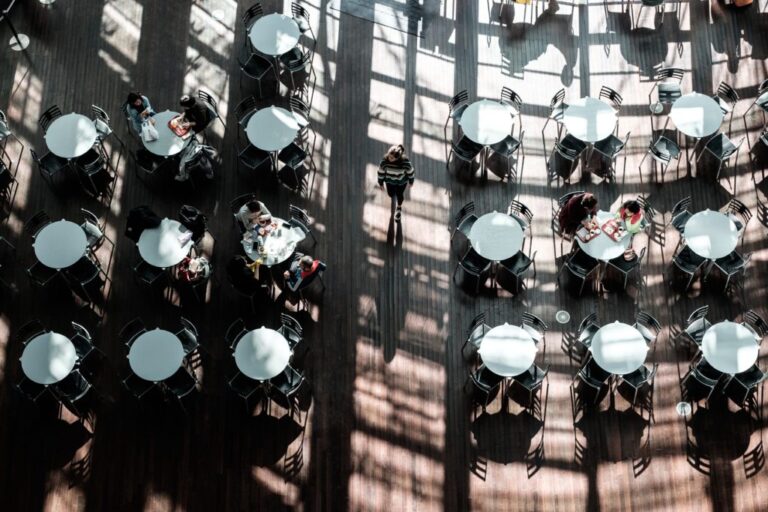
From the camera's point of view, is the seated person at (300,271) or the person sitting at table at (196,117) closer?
the seated person at (300,271)

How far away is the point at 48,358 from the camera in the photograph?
11.8m

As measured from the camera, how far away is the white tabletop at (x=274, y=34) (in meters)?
14.0

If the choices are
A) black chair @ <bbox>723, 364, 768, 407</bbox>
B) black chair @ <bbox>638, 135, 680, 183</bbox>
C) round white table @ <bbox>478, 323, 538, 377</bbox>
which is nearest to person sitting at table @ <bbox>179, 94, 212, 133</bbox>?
round white table @ <bbox>478, 323, 538, 377</bbox>

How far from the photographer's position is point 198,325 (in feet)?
41.8

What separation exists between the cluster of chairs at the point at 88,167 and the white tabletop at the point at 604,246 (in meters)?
7.40

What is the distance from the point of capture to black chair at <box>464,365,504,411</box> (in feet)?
40.0

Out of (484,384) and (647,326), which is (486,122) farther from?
(484,384)

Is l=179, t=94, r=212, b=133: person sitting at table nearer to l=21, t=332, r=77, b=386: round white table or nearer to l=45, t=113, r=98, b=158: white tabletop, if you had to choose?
l=45, t=113, r=98, b=158: white tabletop

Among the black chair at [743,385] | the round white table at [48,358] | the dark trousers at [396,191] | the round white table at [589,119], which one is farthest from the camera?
the round white table at [589,119]

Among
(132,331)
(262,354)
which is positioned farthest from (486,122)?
(132,331)

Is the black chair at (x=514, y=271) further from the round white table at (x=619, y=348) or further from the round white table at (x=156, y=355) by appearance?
the round white table at (x=156, y=355)

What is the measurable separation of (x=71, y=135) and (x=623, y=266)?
859cm

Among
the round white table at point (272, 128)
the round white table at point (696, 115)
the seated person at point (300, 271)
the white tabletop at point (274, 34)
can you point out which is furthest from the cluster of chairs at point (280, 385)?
the round white table at point (696, 115)

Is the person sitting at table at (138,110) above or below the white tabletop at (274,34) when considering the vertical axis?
below
